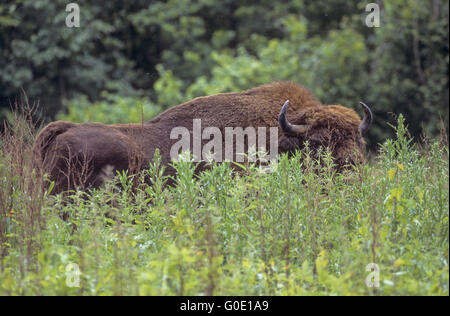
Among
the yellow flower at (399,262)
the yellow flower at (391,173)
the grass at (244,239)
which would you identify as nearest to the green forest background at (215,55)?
the yellow flower at (391,173)

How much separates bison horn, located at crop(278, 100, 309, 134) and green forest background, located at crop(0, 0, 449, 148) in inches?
238

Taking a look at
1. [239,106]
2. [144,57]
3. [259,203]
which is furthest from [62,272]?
[144,57]

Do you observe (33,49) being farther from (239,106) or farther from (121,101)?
(239,106)

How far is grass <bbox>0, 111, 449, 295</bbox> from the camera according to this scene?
13.1 ft

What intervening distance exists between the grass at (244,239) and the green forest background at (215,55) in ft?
26.9

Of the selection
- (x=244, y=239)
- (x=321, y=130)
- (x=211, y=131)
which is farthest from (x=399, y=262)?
(x=211, y=131)

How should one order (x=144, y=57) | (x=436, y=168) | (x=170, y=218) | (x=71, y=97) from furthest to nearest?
(x=144, y=57) < (x=71, y=97) < (x=436, y=168) < (x=170, y=218)

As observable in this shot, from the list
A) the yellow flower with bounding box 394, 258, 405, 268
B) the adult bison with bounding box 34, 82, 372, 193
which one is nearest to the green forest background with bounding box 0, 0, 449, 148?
the adult bison with bounding box 34, 82, 372, 193

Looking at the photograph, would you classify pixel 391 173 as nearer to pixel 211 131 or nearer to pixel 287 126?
pixel 287 126

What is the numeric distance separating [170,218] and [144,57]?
17.9 m

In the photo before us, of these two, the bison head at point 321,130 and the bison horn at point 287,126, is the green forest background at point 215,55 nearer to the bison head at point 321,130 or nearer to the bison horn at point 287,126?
the bison head at point 321,130

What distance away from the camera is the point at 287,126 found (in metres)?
7.38

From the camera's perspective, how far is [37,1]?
1745 centimetres
